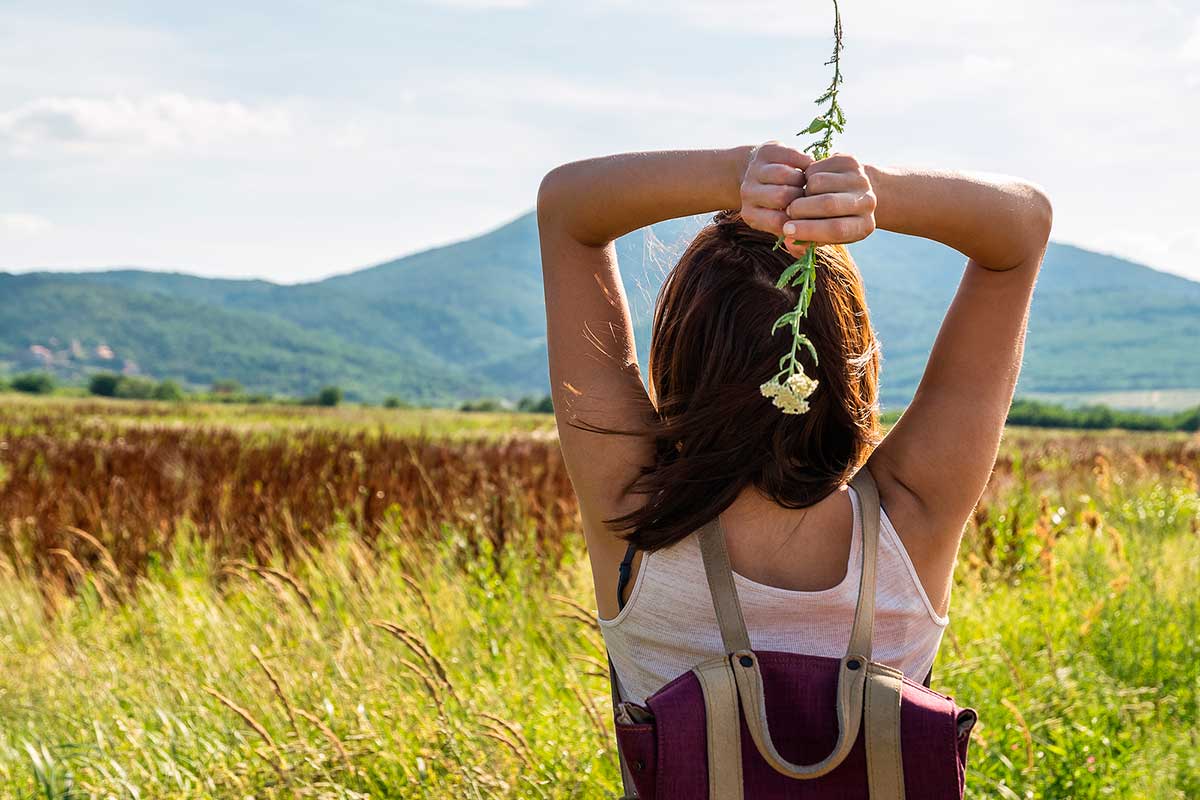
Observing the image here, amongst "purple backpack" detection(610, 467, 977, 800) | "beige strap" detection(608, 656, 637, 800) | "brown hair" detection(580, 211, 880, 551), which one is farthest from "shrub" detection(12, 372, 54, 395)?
"purple backpack" detection(610, 467, 977, 800)

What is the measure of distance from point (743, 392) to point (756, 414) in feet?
0.15

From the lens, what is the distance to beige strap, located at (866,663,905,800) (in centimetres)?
137

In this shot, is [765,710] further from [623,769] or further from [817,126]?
[817,126]

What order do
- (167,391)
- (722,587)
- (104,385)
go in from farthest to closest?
(104,385), (167,391), (722,587)

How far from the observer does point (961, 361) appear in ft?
5.57

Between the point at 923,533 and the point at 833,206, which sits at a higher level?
the point at 833,206

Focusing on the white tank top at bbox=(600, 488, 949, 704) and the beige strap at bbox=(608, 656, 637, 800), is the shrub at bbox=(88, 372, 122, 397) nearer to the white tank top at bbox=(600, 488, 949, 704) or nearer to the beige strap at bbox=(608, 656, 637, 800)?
the beige strap at bbox=(608, 656, 637, 800)

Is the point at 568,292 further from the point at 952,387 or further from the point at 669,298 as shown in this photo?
the point at 952,387

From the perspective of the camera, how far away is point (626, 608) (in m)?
1.64

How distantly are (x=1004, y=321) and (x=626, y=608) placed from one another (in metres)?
0.79

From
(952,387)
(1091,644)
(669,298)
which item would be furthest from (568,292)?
(1091,644)

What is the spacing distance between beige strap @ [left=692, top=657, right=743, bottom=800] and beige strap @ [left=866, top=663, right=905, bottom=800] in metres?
0.18

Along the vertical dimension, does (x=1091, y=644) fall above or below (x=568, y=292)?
below

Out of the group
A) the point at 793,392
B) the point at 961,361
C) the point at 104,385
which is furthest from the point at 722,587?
the point at 104,385
